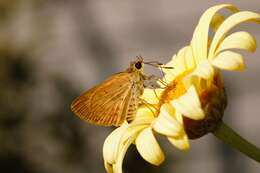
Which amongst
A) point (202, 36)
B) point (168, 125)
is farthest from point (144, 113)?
point (168, 125)

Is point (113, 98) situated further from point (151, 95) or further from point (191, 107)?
point (191, 107)

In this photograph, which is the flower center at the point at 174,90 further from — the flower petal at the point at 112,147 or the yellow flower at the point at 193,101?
the flower petal at the point at 112,147

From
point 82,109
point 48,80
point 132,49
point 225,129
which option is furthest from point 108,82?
point 48,80

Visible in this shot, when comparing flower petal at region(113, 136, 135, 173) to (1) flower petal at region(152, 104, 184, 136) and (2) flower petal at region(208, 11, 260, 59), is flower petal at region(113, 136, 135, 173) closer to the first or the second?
(1) flower petal at region(152, 104, 184, 136)

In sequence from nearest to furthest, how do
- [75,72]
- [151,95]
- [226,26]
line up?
1. [226,26]
2. [151,95]
3. [75,72]

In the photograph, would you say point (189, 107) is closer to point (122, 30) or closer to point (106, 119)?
point (106, 119)

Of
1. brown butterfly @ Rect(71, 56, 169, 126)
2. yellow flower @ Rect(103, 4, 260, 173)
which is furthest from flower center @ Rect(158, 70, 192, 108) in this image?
brown butterfly @ Rect(71, 56, 169, 126)
